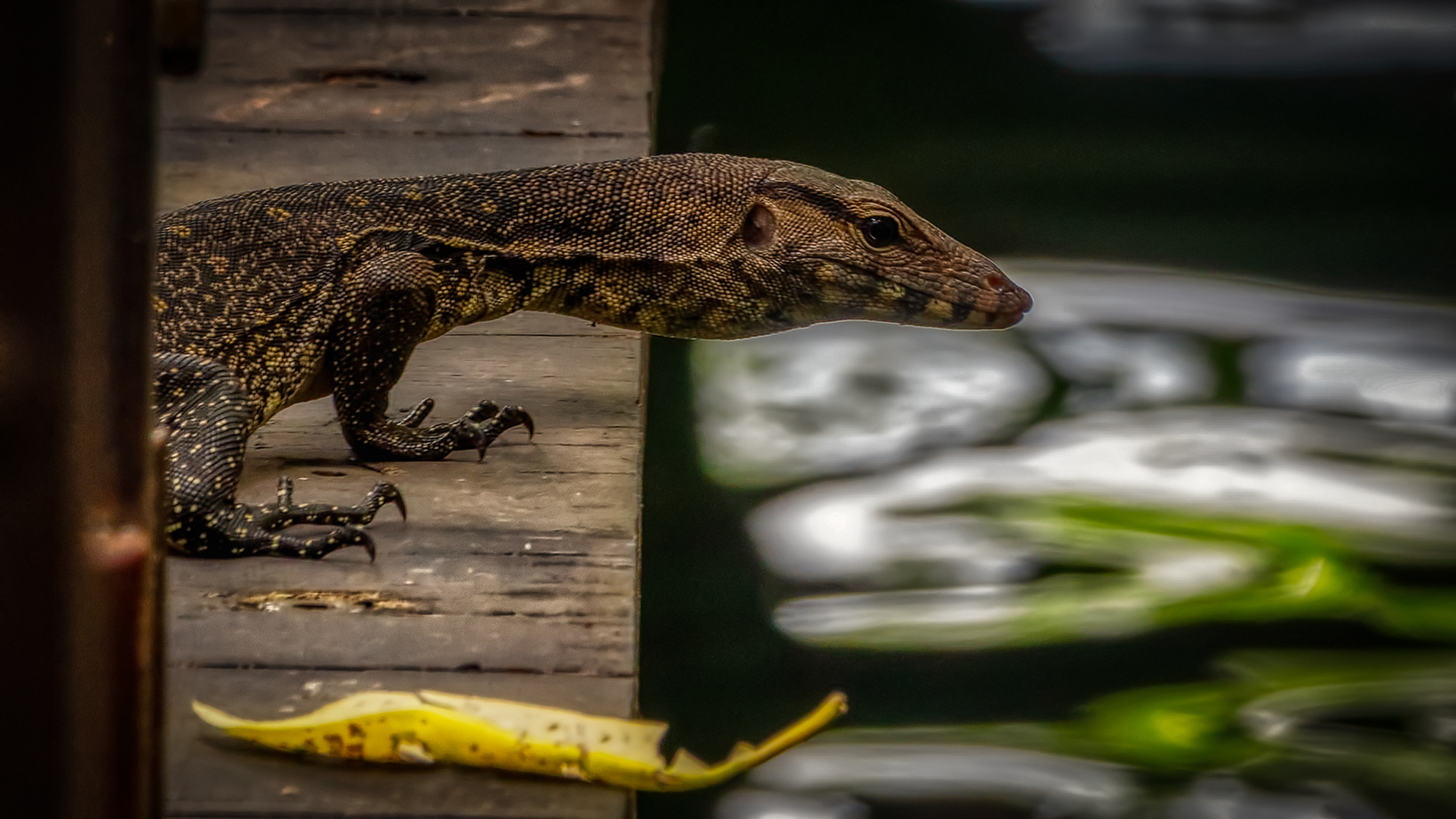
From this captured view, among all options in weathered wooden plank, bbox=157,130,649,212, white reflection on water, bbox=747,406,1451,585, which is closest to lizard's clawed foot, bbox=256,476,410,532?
weathered wooden plank, bbox=157,130,649,212

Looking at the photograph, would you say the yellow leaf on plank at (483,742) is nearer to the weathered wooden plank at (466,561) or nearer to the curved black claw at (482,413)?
the weathered wooden plank at (466,561)

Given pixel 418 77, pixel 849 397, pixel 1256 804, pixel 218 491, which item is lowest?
pixel 1256 804

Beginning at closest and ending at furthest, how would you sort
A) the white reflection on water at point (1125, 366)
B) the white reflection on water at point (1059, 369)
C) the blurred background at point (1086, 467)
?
the blurred background at point (1086, 467)
the white reflection on water at point (1059, 369)
the white reflection on water at point (1125, 366)

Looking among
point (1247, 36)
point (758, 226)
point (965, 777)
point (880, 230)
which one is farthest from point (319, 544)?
point (1247, 36)

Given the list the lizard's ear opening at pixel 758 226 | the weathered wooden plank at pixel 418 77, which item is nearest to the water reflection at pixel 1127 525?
the weathered wooden plank at pixel 418 77

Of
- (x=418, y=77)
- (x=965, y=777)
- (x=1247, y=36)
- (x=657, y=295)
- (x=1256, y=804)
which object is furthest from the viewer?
(x=1247, y=36)

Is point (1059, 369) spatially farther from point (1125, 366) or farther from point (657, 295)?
point (657, 295)
